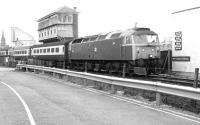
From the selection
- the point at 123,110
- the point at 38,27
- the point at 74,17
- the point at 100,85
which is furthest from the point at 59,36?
the point at 123,110

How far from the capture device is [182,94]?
30.9ft

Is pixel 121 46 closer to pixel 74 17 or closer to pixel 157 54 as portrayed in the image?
pixel 157 54

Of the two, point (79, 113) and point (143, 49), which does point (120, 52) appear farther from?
point (79, 113)

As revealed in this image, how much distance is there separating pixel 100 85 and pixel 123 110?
7.36 meters

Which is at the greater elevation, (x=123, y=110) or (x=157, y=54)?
(x=157, y=54)

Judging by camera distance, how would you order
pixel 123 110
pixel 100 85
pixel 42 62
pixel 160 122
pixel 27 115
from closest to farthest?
pixel 160 122 < pixel 27 115 < pixel 123 110 < pixel 100 85 < pixel 42 62

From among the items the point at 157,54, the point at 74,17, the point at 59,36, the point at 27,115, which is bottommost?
the point at 27,115

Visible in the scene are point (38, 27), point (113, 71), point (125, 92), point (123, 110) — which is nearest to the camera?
point (123, 110)

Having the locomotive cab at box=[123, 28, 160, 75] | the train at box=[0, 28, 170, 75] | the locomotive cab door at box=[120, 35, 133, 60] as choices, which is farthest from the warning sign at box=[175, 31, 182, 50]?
the locomotive cab door at box=[120, 35, 133, 60]

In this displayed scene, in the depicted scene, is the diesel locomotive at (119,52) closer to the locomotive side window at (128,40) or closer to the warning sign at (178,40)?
the locomotive side window at (128,40)

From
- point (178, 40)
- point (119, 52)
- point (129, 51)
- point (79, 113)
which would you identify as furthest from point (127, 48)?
point (79, 113)

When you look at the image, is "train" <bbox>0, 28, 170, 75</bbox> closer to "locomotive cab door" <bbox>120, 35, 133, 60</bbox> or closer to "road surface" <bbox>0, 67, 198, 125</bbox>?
"locomotive cab door" <bbox>120, 35, 133, 60</bbox>

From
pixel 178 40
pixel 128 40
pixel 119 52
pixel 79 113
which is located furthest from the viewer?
pixel 119 52

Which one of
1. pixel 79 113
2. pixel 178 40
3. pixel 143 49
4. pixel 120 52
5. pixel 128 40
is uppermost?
pixel 128 40
